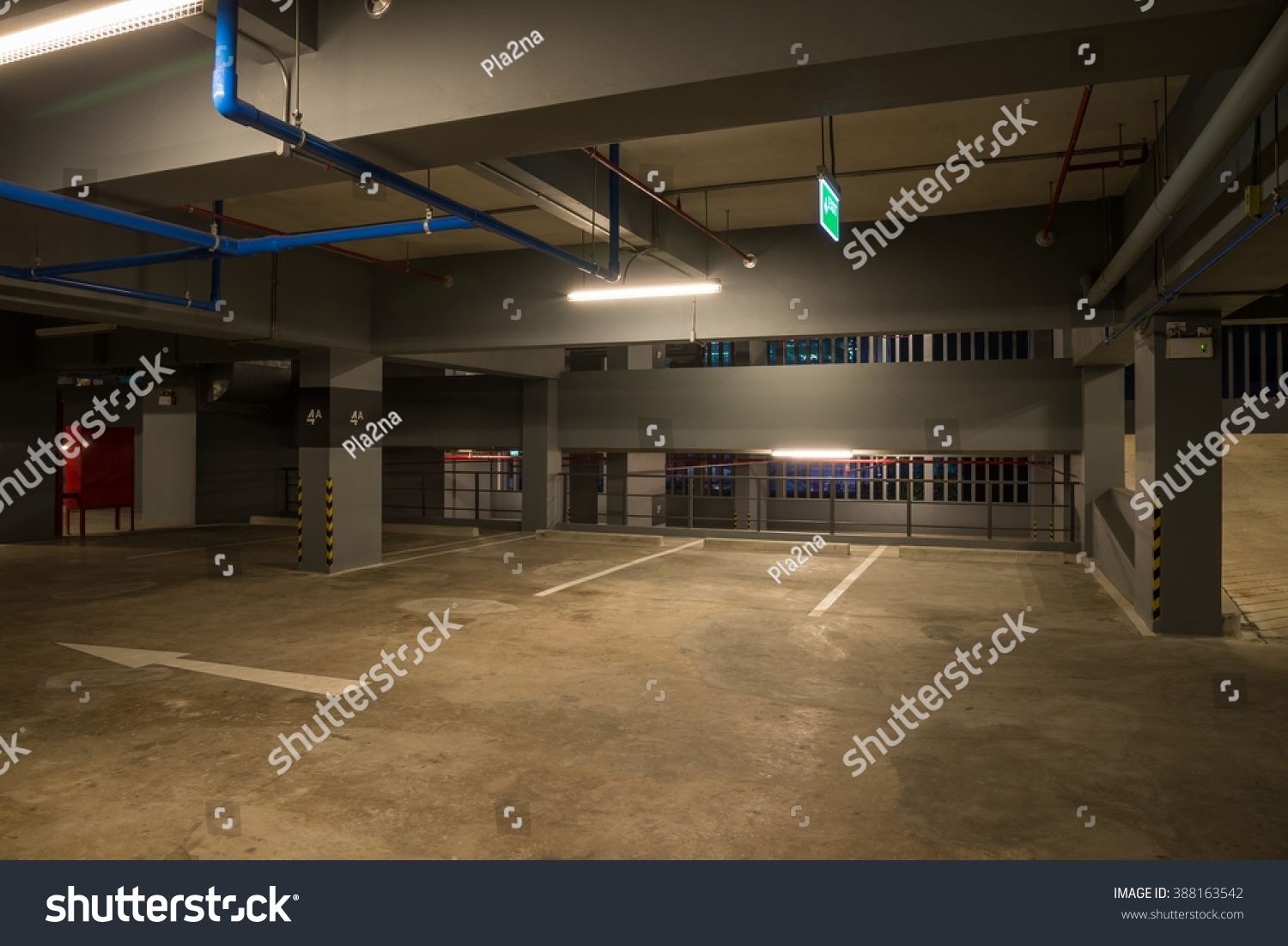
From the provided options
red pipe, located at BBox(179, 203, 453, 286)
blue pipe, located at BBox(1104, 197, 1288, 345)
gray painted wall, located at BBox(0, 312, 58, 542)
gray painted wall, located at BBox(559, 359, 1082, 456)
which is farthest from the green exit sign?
gray painted wall, located at BBox(0, 312, 58, 542)

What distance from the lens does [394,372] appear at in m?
20.2

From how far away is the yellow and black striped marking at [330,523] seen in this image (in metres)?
10.9

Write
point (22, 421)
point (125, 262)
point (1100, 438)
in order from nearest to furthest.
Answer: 1. point (125, 262)
2. point (1100, 438)
3. point (22, 421)

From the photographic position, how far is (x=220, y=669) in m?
6.31

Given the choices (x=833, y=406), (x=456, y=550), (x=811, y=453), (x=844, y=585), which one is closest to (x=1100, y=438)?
(x=833, y=406)

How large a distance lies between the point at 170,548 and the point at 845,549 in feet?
37.2

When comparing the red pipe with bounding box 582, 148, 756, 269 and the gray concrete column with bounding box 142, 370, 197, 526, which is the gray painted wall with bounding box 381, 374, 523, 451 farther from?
the red pipe with bounding box 582, 148, 756, 269

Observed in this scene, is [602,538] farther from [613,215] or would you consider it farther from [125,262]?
[125,262]

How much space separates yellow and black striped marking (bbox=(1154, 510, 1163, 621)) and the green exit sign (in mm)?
4594

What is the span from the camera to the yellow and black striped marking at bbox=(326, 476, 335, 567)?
1091 cm

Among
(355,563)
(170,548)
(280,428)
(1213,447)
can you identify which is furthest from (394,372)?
(1213,447)

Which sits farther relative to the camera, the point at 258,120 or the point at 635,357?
the point at 635,357

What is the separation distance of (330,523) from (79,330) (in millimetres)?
6181
